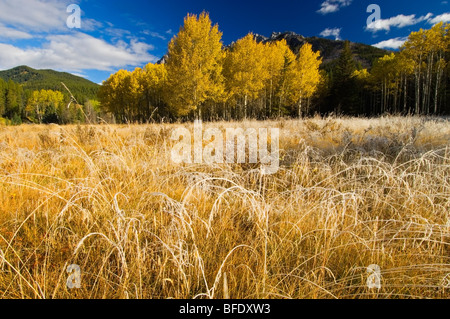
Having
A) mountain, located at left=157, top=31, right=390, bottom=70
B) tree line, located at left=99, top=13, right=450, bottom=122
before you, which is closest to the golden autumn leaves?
tree line, located at left=99, top=13, right=450, bottom=122

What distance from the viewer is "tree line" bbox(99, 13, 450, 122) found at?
14961 millimetres

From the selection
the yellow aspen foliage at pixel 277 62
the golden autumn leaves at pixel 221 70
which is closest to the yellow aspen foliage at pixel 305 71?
the golden autumn leaves at pixel 221 70

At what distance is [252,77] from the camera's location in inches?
685

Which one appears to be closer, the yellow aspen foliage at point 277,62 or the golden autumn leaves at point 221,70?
the golden autumn leaves at point 221,70

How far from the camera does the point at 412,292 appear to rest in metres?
0.99

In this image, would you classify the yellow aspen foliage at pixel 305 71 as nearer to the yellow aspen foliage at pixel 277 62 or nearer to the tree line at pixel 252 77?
the tree line at pixel 252 77

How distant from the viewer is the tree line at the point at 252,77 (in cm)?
1496

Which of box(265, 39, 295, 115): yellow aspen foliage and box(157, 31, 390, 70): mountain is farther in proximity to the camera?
box(157, 31, 390, 70): mountain

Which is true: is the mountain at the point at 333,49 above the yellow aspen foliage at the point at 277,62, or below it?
above

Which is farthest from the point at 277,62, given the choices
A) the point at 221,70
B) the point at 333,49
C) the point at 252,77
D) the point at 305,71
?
the point at 333,49

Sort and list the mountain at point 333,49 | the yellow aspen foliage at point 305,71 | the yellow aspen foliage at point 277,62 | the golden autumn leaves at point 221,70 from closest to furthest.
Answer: the golden autumn leaves at point 221,70 → the yellow aspen foliage at point 305,71 → the yellow aspen foliage at point 277,62 → the mountain at point 333,49

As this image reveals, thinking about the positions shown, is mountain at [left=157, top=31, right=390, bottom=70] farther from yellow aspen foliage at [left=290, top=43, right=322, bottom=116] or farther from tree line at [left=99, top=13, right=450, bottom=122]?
yellow aspen foliage at [left=290, top=43, right=322, bottom=116]
